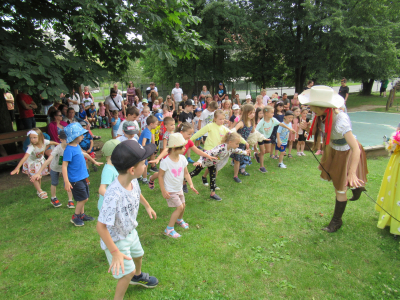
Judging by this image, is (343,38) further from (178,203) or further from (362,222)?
(178,203)

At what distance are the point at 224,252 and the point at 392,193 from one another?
2.87 meters

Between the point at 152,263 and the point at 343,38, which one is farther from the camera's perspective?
the point at 343,38

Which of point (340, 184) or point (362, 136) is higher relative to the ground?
point (340, 184)

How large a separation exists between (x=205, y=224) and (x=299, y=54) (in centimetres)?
1888

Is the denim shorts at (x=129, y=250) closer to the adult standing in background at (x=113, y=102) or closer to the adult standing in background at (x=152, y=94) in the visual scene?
the adult standing in background at (x=113, y=102)

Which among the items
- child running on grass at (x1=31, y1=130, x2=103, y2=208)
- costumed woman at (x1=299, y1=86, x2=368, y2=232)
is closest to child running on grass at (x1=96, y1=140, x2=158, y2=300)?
costumed woman at (x1=299, y1=86, x2=368, y2=232)

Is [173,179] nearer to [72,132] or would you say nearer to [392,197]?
[72,132]

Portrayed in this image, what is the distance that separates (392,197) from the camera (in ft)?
13.5

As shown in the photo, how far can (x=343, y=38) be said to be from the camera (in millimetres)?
17703

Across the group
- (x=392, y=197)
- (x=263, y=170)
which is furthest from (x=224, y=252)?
(x=263, y=170)

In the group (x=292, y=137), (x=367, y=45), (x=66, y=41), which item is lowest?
(x=292, y=137)

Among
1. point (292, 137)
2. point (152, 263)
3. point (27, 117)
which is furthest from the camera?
point (292, 137)

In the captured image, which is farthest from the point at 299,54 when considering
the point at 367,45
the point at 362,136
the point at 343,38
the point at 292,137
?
the point at 292,137

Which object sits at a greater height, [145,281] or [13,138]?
[13,138]
